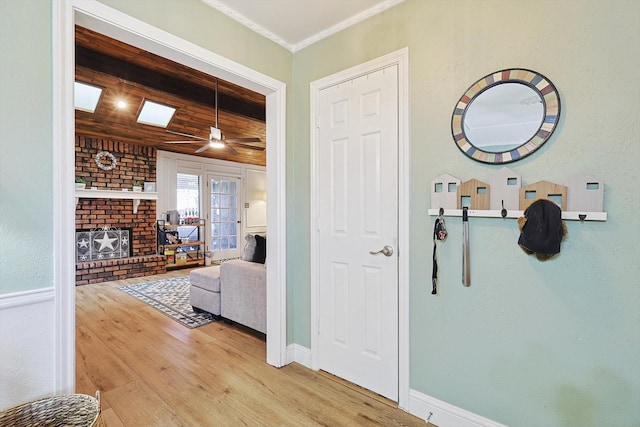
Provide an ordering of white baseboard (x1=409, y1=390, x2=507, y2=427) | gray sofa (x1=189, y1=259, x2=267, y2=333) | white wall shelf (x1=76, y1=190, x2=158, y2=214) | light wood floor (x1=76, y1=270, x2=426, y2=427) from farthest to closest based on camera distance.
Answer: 1. white wall shelf (x1=76, y1=190, x2=158, y2=214)
2. gray sofa (x1=189, y1=259, x2=267, y2=333)
3. light wood floor (x1=76, y1=270, x2=426, y2=427)
4. white baseboard (x1=409, y1=390, x2=507, y2=427)

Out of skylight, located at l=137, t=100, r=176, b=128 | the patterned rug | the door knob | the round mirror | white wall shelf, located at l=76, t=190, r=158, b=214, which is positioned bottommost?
the patterned rug

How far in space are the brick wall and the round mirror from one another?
19.4ft

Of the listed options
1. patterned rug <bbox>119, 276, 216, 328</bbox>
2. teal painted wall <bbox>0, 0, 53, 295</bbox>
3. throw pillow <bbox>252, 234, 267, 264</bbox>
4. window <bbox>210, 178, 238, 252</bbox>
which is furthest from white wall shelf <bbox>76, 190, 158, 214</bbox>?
teal painted wall <bbox>0, 0, 53, 295</bbox>

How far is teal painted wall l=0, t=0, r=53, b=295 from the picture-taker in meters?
1.28

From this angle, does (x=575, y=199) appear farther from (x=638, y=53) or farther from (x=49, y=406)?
(x=49, y=406)

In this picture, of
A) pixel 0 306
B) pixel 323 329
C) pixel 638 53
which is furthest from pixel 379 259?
pixel 0 306

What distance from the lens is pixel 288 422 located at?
1.78 meters

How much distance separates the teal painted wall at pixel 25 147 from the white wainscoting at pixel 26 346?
6 cm

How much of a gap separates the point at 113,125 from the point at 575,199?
5.78 metres

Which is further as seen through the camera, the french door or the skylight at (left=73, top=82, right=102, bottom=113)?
the french door

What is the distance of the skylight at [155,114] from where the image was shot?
466 cm

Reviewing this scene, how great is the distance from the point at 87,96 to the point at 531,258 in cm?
524

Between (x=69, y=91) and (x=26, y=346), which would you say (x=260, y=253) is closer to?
(x=26, y=346)

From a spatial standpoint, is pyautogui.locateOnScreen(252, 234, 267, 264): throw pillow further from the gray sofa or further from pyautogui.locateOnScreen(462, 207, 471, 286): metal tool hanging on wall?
pyautogui.locateOnScreen(462, 207, 471, 286): metal tool hanging on wall
